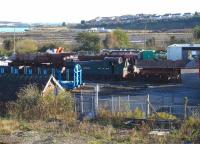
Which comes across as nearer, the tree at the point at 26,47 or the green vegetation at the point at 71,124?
the green vegetation at the point at 71,124

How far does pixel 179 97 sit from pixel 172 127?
1498cm

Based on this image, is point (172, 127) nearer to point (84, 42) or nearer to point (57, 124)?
point (57, 124)

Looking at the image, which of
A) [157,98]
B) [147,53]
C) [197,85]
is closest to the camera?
[157,98]

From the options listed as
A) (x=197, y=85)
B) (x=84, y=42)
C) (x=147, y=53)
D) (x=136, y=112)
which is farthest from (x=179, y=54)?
(x=136, y=112)

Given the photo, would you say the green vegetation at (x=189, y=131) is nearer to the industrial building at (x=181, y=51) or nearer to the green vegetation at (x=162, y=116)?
the green vegetation at (x=162, y=116)

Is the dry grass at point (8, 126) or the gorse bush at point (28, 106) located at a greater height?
the gorse bush at point (28, 106)

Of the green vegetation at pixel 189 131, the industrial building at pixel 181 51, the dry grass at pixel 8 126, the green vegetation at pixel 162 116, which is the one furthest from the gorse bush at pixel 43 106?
the industrial building at pixel 181 51

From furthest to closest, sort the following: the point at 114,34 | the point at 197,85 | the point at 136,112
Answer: the point at 114,34 → the point at 197,85 → the point at 136,112

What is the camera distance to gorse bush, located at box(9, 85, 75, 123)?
24328mm

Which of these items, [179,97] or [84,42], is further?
[84,42]

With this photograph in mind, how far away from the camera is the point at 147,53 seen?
6291 centimetres

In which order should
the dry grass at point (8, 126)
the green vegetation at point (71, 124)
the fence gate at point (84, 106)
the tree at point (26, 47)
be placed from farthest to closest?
the tree at point (26, 47), the fence gate at point (84, 106), the dry grass at point (8, 126), the green vegetation at point (71, 124)

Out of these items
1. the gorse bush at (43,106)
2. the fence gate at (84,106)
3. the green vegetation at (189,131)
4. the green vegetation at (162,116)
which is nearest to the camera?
the green vegetation at (189,131)

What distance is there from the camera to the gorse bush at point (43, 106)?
2433 cm
